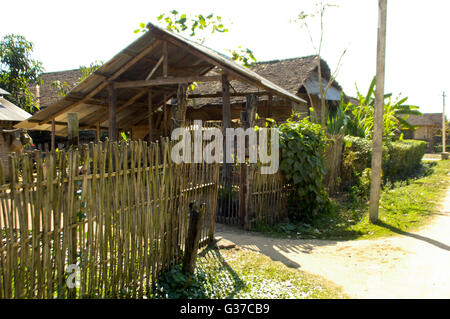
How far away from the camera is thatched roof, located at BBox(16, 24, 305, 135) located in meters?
8.48

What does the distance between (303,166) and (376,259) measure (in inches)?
99.3

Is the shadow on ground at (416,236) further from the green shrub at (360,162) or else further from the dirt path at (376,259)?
the green shrub at (360,162)

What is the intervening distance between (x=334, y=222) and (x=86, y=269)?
552cm

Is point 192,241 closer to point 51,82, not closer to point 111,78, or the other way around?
point 111,78

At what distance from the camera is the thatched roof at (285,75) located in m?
14.4

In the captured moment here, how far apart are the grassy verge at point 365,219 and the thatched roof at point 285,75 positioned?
6.08 m

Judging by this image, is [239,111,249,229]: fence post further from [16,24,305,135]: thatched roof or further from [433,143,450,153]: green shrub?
[433,143,450,153]: green shrub

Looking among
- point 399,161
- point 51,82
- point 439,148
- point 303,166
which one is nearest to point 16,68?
point 51,82

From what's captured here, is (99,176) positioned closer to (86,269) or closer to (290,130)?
(86,269)

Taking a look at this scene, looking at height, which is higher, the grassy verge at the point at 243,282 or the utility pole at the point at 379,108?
the utility pole at the point at 379,108

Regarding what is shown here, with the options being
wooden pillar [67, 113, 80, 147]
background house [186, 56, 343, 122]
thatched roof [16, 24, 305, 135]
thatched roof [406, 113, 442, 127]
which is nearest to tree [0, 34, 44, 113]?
thatched roof [16, 24, 305, 135]

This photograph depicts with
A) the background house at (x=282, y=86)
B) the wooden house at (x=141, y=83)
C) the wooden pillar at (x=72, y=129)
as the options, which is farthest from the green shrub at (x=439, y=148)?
the wooden pillar at (x=72, y=129)
